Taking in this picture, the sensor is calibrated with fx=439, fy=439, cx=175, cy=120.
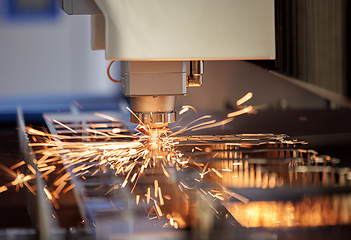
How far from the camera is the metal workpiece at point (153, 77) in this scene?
0.89 meters

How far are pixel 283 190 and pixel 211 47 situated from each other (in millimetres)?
285

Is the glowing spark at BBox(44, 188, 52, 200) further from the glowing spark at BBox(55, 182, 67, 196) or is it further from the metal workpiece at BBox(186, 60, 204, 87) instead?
the metal workpiece at BBox(186, 60, 204, 87)

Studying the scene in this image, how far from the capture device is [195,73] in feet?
3.05

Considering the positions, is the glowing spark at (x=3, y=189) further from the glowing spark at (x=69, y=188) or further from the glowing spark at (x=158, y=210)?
the glowing spark at (x=158, y=210)

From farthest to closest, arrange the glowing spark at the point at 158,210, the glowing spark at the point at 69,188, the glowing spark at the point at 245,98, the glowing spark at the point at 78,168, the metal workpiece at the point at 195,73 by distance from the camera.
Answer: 1. the glowing spark at the point at 245,98
2. the metal workpiece at the point at 195,73
3. the glowing spark at the point at 78,168
4. the glowing spark at the point at 69,188
5. the glowing spark at the point at 158,210

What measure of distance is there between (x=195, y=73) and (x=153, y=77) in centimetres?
9

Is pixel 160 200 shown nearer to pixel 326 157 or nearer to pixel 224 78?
pixel 326 157

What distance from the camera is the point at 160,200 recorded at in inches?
26.4

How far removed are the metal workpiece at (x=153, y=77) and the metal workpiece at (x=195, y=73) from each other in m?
0.03

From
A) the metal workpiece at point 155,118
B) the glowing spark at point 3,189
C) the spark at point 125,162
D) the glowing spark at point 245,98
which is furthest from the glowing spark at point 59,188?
the glowing spark at point 245,98

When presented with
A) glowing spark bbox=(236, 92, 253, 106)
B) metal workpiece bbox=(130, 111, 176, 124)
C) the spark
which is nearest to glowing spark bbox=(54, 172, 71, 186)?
the spark

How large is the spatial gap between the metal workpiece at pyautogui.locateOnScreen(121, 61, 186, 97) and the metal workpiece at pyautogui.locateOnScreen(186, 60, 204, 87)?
0.03 m

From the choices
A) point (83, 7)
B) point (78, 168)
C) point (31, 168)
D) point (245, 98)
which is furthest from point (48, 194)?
point (245, 98)

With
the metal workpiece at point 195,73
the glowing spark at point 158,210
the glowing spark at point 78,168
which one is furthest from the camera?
the metal workpiece at point 195,73
